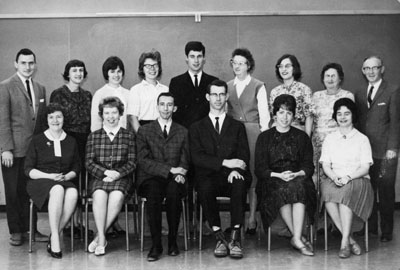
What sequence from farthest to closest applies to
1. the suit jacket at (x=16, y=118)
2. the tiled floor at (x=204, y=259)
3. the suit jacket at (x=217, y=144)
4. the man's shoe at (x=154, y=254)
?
the suit jacket at (x=16, y=118) < the suit jacket at (x=217, y=144) < the man's shoe at (x=154, y=254) < the tiled floor at (x=204, y=259)

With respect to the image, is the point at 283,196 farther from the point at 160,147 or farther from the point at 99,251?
the point at 99,251

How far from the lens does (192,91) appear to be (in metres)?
5.58

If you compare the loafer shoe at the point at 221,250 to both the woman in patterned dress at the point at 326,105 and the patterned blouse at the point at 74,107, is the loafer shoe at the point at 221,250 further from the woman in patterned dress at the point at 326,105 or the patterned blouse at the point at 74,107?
the patterned blouse at the point at 74,107

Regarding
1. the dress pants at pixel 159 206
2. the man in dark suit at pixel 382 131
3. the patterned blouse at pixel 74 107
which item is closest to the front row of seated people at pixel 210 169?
the dress pants at pixel 159 206

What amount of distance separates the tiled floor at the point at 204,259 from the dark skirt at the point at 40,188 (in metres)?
0.42

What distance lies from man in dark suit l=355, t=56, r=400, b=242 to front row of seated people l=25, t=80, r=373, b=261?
1.03 feet

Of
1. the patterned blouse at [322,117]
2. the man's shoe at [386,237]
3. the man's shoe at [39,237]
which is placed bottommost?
the man's shoe at [39,237]

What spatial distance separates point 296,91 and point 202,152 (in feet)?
3.23

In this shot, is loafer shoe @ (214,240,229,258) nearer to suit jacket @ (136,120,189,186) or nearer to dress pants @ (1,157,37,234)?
suit jacket @ (136,120,189,186)

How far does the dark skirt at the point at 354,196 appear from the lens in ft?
16.5

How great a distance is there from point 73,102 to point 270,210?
1.85 meters

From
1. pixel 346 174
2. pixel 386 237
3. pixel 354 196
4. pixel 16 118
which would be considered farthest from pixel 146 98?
pixel 386 237

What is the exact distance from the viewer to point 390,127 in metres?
5.42

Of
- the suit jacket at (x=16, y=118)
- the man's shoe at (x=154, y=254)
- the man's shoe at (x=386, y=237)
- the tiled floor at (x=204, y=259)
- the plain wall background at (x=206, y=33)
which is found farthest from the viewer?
the plain wall background at (x=206, y=33)
